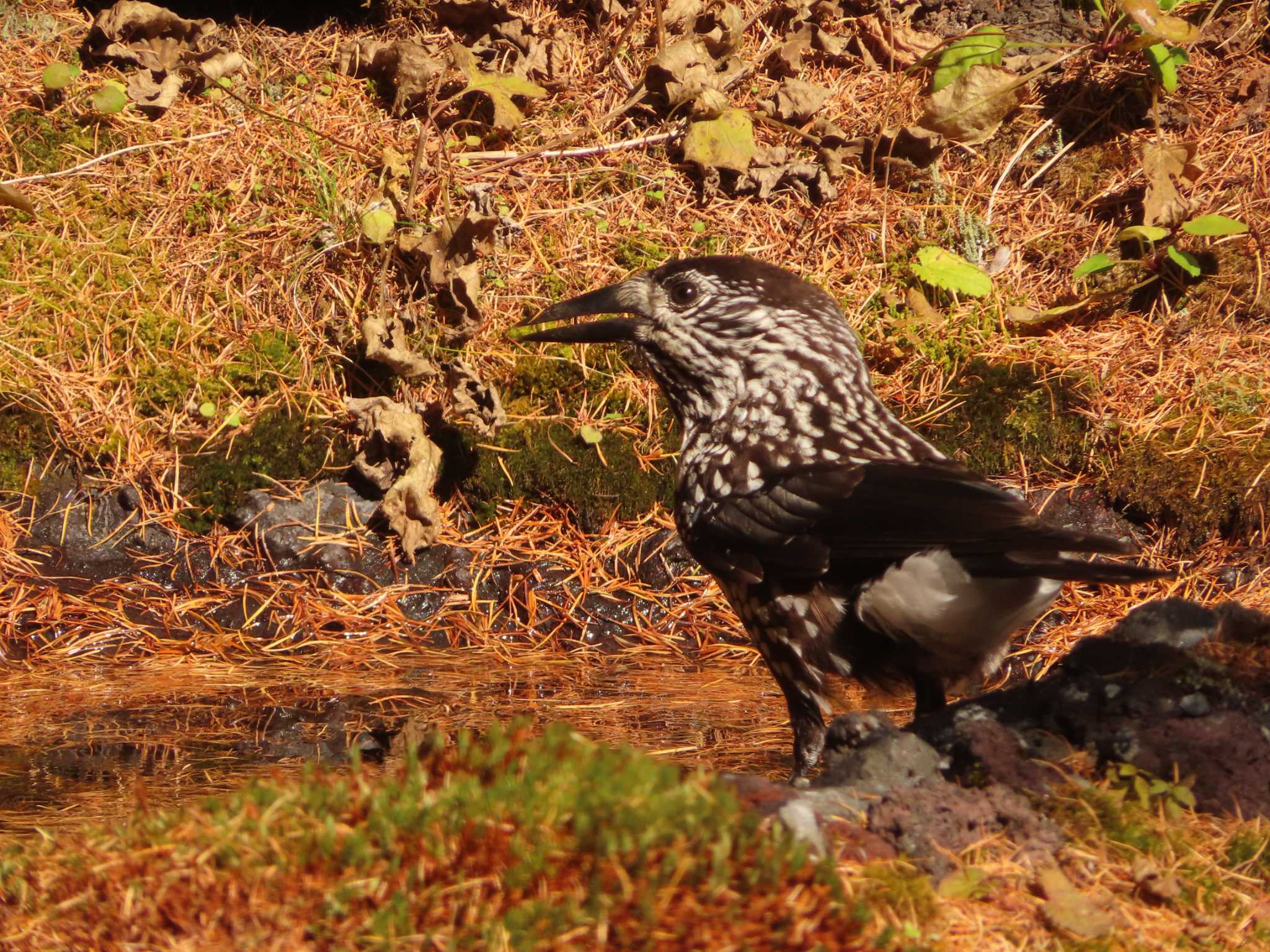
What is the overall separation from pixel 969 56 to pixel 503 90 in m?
2.15

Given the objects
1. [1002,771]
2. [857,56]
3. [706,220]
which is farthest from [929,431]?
[1002,771]

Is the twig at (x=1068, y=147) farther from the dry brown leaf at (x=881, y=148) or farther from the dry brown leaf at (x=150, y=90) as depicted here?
the dry brown leaf at (x=150, y=90)

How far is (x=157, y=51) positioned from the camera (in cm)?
618

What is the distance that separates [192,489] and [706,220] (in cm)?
252

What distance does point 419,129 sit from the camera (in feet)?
20.3

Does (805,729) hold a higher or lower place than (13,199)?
lower

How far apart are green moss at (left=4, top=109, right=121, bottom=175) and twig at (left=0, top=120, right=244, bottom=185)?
0.05 metres

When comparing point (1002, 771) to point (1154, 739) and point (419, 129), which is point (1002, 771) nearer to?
point (1154, 739)

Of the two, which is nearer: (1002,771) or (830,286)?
(1002,771)

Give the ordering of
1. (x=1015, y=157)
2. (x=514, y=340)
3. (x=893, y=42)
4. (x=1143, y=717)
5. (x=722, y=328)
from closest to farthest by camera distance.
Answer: (x=1143, y=717), (x=722, y=328), (x=514, y=340), (x=1015, y=157), (x=893, y=42)

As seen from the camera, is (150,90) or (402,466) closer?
(402,466)

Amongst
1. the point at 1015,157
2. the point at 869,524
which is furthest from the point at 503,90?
the point at 869,524

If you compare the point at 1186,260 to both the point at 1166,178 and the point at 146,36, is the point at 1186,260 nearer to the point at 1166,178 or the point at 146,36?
the point at 1166,178

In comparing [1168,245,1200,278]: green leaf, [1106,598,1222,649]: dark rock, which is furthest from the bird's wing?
[1168,245,1200,278]: green leaf
